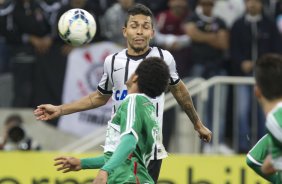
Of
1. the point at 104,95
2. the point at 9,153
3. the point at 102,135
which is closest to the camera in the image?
the point at 104,95

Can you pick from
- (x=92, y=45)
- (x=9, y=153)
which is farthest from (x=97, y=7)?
(x=9, y=153)

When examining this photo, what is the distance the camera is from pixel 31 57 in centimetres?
1502

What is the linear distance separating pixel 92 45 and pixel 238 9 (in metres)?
2.69

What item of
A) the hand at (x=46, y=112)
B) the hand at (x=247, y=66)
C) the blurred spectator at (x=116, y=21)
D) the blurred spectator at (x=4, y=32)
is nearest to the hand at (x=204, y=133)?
the hand at (x=46, y=112)

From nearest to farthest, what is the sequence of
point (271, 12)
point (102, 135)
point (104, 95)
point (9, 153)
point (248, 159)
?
point (248, 159)
point (104, 95)
point (9, 153)
point (102, 135)
point (271, 12)

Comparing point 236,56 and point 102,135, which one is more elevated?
point 236,56

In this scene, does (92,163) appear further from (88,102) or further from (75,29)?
(75,29)

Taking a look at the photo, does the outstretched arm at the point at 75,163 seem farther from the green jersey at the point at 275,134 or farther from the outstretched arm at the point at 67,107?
the green jersey at the point at 275,134

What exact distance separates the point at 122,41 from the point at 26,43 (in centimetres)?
148

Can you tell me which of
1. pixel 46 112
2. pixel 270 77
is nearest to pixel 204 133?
pixel 46 112

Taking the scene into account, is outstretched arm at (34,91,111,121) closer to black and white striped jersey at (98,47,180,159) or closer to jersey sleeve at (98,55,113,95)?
jersey sleeve at (98,55,113,95)

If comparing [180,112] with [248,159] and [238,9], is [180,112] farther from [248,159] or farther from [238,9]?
[248,159]

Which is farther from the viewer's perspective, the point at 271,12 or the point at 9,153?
the point at 271,12

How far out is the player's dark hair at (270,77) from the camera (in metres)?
6.73
